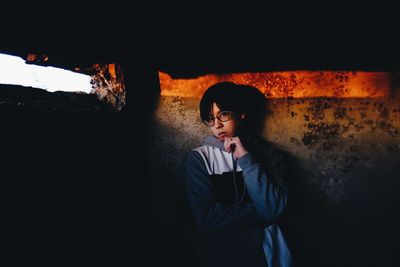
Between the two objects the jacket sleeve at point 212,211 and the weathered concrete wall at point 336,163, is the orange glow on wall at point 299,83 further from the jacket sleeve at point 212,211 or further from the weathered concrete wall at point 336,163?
the jacket sleeve at point 212,211

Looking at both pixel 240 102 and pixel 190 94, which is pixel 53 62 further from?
pixel 240 102

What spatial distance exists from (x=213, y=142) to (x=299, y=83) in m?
1.11

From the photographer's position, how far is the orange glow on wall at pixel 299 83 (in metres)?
2.45

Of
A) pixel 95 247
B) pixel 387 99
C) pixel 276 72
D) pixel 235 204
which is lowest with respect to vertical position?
pixel 95 247

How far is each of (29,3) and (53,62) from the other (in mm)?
781

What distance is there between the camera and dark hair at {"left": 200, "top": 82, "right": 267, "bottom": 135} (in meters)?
2.45

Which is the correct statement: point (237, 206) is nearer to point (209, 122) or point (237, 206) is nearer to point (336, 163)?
point (209, 122)

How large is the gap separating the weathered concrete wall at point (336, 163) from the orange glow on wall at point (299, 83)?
75 millimetres

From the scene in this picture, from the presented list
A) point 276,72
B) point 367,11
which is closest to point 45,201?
point 276,72

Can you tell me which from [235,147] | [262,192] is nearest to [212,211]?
[262,192]

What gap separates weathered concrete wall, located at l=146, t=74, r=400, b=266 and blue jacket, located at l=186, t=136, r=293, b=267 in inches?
12.9

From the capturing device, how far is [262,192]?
6.91 ft

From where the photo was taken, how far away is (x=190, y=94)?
2.76 metres

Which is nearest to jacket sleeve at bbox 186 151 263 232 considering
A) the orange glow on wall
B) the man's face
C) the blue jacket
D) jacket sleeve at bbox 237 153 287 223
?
the blue jacket
